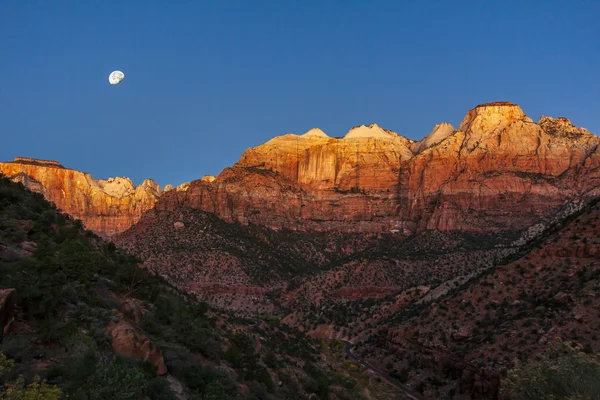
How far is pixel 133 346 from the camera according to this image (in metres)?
14.5

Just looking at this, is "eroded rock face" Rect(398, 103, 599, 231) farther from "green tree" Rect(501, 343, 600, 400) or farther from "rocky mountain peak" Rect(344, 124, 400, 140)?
"green tree" Rect(501, 343, 600, 400)

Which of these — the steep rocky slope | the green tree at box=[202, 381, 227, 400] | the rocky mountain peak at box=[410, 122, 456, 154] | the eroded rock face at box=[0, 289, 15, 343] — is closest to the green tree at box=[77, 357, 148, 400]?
the eroded rock face at box=[0, 289, 15, 343]

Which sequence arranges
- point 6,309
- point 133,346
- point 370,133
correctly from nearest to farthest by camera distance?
1. point 6,309
2. point 133,346
3. point 370,133

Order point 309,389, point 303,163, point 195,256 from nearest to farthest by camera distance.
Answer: point 309,389 < point 195,256 < point 303,163

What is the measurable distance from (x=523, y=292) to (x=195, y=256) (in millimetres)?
68822

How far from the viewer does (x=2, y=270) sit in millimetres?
14938

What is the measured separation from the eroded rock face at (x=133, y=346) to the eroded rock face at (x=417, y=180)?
10357 centimetres

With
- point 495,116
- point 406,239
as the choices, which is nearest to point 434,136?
point 495,116

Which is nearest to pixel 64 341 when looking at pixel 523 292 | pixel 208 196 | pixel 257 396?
pixel 257 396

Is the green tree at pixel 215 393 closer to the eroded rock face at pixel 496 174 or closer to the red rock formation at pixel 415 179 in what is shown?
the red rock formation at pixel 415 179

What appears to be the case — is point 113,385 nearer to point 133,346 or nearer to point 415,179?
point 133,346

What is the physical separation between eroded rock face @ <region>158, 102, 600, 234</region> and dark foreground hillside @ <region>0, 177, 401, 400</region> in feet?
301

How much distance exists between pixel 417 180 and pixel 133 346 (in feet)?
444

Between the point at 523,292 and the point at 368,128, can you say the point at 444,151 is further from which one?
the point at 523,292
